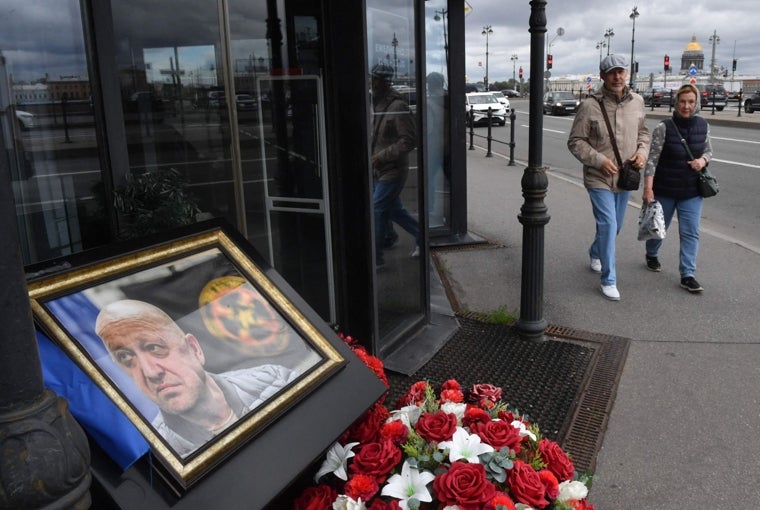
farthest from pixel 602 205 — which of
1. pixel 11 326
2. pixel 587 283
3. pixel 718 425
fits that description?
pixel 11 326

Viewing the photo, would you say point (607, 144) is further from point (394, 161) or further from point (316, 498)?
point (316, 498)

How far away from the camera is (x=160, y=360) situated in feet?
6.84

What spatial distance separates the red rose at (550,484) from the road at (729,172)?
6.63 m

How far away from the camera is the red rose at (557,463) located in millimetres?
2395

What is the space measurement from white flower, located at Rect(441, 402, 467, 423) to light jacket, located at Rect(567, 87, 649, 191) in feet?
12.8

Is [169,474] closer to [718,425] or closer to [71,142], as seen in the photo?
[71,142]

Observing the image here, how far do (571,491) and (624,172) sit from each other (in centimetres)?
423

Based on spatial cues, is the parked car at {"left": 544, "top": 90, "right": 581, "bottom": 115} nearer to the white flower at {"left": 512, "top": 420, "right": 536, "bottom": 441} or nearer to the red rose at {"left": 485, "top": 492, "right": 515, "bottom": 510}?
the white flower at {"left": 512, "top": 420, "right": 536, "bottom": 441}

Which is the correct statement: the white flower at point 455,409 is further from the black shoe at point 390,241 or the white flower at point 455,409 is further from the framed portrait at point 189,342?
the black shoe at point 390,241

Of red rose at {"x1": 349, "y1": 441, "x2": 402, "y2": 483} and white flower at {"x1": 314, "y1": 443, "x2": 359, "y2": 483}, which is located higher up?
red rose at {"x1": 349, "y1": 441, "x2": 402, "y2": 483}

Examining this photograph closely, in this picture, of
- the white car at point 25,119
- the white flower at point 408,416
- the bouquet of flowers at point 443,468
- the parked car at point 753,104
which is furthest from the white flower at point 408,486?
the parked car at point 753,104

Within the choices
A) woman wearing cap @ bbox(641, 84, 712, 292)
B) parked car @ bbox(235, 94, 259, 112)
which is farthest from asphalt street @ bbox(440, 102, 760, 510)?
parked car @ bbox(235, 94, 259, 112)

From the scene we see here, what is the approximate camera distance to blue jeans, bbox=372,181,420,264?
15.8 feet

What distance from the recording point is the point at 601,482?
11.1ft
